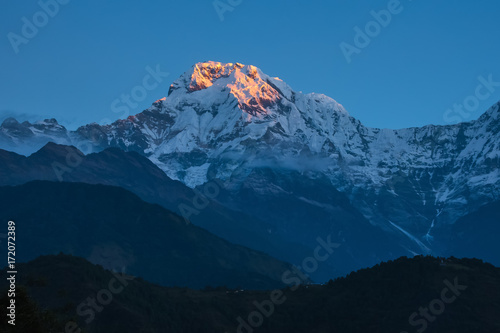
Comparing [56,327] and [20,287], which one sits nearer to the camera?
[20,287]

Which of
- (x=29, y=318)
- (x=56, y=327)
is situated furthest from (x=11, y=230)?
(x=29, y=318)

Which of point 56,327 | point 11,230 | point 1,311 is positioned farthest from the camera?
point 11,230

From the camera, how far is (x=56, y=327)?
4931 inches

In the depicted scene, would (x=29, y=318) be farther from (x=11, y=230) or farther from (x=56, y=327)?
(x=11, y=230)

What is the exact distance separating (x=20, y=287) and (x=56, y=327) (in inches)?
1044

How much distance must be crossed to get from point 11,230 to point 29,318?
3978 centimetres

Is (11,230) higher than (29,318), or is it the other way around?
(11,230)

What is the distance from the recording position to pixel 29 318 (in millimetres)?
101250

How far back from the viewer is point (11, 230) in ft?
454

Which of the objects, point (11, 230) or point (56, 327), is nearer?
point (56, 327)

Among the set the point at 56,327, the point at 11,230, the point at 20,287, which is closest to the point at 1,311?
the point at 20,287

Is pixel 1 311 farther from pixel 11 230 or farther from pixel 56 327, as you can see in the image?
pixel 11 230

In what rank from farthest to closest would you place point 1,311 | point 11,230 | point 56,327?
point 11,230, point 56,327, point 1,311

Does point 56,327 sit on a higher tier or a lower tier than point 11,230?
lower
